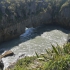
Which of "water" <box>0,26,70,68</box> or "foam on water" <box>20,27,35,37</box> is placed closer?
"water" <box>0,26,70,68</box>

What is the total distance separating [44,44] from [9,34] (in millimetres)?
9967

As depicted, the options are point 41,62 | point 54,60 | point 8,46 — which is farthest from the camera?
point 8,46

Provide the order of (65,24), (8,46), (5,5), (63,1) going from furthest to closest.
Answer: (63,1) → (65,24) → (5,5) → (8,46)

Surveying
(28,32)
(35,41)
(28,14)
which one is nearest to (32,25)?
(28,14)

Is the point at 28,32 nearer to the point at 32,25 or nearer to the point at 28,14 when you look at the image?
the point at 32,25

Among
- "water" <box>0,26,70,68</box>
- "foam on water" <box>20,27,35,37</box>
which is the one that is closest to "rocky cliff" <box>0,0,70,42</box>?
"foam on water" <box>20,27,35,37</box>

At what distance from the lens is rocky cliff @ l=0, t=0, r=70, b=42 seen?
51.3 m

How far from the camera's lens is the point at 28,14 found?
5881 cm

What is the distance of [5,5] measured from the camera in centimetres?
5547

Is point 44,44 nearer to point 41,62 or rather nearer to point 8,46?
point 8,46

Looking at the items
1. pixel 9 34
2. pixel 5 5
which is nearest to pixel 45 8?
pixel 5 5

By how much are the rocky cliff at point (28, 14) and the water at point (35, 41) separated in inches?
88.8

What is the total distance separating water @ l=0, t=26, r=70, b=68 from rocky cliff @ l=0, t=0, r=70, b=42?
2.25 meters

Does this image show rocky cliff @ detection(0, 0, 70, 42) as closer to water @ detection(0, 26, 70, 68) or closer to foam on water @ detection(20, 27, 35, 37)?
foam on water @ detection(20, 27, 35, 37)
